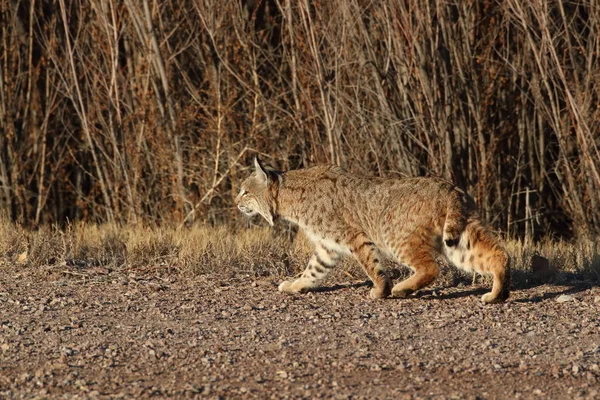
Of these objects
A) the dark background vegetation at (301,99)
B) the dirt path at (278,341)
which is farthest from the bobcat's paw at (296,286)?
the dark background vegetation at (301,99)

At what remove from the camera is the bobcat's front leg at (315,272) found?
7.59 meters

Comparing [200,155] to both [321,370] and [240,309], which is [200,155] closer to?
[240,309]

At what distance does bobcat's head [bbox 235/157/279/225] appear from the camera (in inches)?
319

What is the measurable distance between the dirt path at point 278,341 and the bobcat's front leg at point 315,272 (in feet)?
0.47

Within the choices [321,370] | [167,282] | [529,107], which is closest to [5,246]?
[167,282]

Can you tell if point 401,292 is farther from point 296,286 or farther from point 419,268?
point 296,286

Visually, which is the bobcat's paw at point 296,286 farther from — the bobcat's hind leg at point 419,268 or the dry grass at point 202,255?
the bobcat's hind leg at point 419,268

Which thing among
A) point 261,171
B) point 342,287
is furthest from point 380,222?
point 261,171

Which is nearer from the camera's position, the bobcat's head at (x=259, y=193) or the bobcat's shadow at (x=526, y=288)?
the bobcat's shadow at (x=526, y=288)

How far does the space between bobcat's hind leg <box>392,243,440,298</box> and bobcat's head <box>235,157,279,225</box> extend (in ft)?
4.53

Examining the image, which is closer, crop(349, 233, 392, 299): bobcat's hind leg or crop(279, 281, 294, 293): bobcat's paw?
crop(349, 233, 392, 299): bobcat's hind leg

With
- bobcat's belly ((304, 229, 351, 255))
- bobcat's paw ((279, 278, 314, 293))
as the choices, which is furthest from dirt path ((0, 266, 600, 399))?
bobcat's belly ((304, 229, 351, 255))

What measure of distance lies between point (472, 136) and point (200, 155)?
10.00 ft

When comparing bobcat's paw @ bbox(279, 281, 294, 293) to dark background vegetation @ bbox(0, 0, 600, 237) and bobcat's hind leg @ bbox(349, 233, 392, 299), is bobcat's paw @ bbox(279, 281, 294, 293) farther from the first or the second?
dark background vegetation @ bbox(0, 0, 600, 237)
